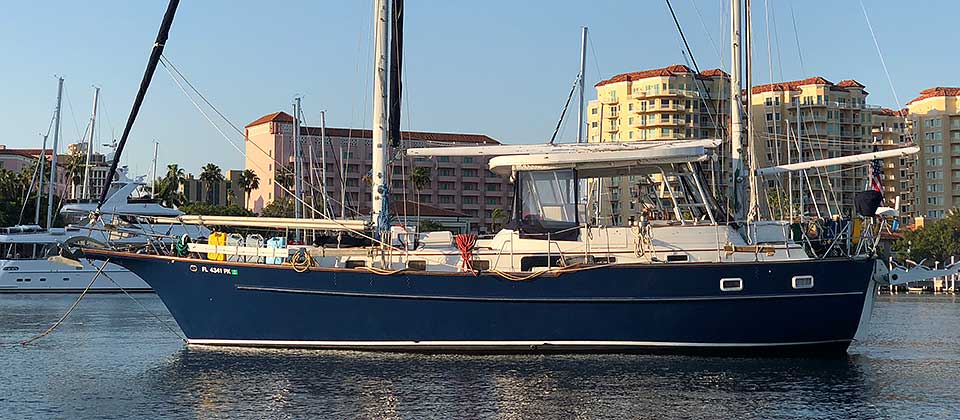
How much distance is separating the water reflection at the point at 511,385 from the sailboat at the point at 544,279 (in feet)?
1.69

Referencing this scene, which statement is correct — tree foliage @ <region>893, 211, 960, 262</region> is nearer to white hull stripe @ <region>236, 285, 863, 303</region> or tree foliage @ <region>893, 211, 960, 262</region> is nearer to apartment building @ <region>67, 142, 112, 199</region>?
apartment building @ <region>67, 142, 112, 199</region>

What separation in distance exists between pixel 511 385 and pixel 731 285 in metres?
5.13

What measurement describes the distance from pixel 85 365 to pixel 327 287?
18.0ft

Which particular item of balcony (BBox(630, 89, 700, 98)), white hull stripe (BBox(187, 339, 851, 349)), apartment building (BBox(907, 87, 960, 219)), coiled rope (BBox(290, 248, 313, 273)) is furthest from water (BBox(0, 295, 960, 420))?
apartment building (BBox(907, 87, 960, 219))

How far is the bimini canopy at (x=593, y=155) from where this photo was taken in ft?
73.0

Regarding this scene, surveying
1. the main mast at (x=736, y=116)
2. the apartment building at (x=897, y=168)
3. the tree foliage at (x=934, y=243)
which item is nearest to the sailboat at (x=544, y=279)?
the main mast at (x=736, y=116)

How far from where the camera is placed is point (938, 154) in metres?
110

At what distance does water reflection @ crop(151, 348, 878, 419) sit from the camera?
16.9m

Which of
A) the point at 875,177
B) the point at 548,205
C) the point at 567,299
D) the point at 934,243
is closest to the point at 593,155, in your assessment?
the point at 548,205

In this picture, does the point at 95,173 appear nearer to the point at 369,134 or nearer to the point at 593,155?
the point at 369,134

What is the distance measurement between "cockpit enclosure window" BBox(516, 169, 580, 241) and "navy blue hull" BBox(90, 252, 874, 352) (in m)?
1.51

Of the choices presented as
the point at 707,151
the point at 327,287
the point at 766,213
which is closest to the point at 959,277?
the point at 766,213

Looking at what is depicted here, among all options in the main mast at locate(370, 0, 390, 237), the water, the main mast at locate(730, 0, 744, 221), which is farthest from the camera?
the main mast at locate(730, 0, 744, 221)

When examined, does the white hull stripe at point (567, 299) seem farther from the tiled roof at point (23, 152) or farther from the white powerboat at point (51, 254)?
the tiled roof at point (23, 152)
